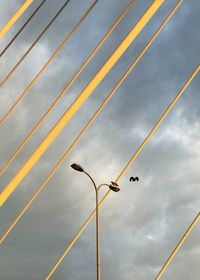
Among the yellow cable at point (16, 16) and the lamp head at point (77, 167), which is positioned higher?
the yellow cable at point (16, 16)

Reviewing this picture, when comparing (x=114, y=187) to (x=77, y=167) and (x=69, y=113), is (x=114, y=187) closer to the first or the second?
(x=77, y=167)

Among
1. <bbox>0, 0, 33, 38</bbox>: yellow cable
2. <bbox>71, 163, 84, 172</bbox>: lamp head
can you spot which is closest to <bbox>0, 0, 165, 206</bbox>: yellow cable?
<bbox>0, 0, 33, 38</bbox>: yellow cable

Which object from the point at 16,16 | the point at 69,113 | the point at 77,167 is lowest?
the point at 77,167

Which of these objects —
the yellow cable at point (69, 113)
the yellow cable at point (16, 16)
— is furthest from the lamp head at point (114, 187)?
the yellow cable at point (69, 113)

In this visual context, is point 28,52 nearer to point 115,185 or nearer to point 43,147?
point 115,185

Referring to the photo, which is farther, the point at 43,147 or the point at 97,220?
the point at 97,220

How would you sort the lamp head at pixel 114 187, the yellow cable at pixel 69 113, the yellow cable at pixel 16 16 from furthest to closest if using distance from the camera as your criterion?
the lamp head at pixel 114 187 < the yellow cable at pixel 16 16 < the yellow cable at pixel 69 113

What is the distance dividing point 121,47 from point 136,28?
647 mm

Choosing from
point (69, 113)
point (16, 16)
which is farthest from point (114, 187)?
point (69, 113)

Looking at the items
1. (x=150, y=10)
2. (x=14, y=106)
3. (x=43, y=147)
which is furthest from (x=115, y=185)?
(x=43, y=147)

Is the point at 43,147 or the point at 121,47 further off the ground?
the point at 121,47

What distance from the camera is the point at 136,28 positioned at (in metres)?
8.55

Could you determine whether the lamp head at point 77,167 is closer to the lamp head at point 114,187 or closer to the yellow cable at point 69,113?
the lamp head at point 114,187

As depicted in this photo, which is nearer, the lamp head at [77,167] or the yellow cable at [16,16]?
the yellow cable at [16,16]
